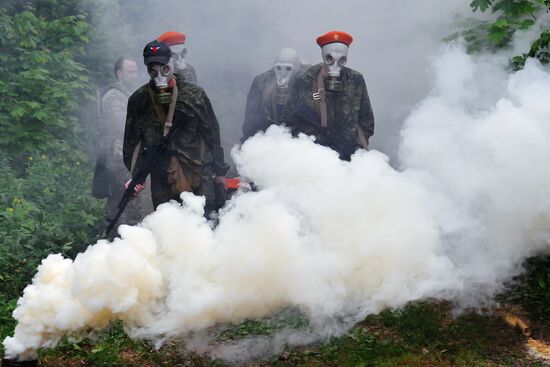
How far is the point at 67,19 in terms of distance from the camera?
13.1 metres

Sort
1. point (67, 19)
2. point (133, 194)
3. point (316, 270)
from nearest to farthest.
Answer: point (316, 270), point (133, 194), point (67, 19)

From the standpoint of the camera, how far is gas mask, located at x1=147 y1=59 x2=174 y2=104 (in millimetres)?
7030

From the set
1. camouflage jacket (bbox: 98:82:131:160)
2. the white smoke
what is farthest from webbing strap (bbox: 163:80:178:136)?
camouflage jacket (bbox: 98:82:131:160)

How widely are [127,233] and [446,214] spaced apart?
98.1 inches

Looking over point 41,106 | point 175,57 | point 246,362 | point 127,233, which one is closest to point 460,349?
point 246,362

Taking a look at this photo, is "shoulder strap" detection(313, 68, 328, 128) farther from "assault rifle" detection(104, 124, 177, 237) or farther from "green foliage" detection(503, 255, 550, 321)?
"green foliage" detection(503, 255, 550, 321)

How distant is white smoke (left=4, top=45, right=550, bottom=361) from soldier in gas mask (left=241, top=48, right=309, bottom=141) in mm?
3347

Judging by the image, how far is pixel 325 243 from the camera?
218 inches

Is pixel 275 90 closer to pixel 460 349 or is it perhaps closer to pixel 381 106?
pixel 381 106

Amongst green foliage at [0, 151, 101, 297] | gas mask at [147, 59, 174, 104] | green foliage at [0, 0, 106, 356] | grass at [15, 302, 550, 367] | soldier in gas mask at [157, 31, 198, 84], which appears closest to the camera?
grass at [15, 302, 550, 367]

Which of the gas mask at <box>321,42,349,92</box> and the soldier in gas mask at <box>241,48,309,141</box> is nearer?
the gas mask at <box>321,42,349,92</box>

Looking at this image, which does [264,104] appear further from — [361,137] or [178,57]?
[361,137]

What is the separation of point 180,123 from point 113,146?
214 centimetres

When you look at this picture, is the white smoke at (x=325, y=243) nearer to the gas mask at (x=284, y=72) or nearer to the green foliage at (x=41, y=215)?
the green foliage at (x=41, y=215)
